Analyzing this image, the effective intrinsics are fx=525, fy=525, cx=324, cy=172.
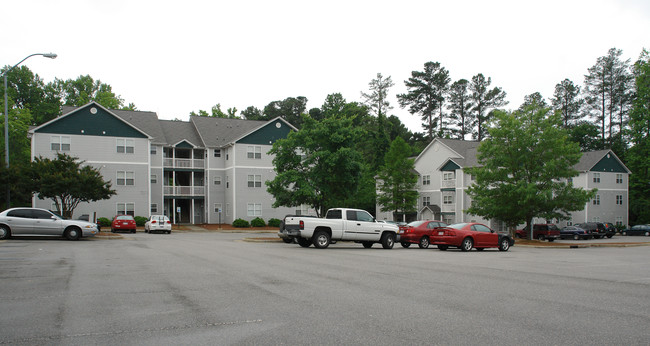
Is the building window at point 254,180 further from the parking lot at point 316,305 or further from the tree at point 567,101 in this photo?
the tree at point 567,101

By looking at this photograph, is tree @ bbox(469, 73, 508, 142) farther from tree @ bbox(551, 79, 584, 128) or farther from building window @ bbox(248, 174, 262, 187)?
building window @ bbox(248, 174, 262, 187)

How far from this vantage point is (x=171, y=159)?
54812 mm

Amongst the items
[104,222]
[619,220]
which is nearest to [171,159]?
[104,222]

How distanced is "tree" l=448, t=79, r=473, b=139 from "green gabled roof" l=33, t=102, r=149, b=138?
55871mm

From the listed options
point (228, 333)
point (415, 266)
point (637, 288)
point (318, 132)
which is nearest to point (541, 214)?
point (318, 132)

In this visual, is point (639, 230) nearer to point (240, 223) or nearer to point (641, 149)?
point (641, 149)

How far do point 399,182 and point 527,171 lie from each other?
76.5 ft

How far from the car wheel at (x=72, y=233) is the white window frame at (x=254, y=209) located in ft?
88.1

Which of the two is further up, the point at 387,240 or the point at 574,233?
the point at 387,240

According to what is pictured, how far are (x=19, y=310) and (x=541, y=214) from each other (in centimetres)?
3598

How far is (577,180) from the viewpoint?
61938 mm

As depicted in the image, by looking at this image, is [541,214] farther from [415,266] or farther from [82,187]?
[82,187]

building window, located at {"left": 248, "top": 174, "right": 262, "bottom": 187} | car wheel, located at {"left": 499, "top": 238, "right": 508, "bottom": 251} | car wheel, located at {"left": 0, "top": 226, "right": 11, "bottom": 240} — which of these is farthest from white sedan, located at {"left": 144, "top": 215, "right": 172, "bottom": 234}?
car wheel, located at {"left": 499, "top": 238, "right": 508, "bottom": 251}

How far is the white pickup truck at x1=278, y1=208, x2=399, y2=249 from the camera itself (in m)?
23.9
